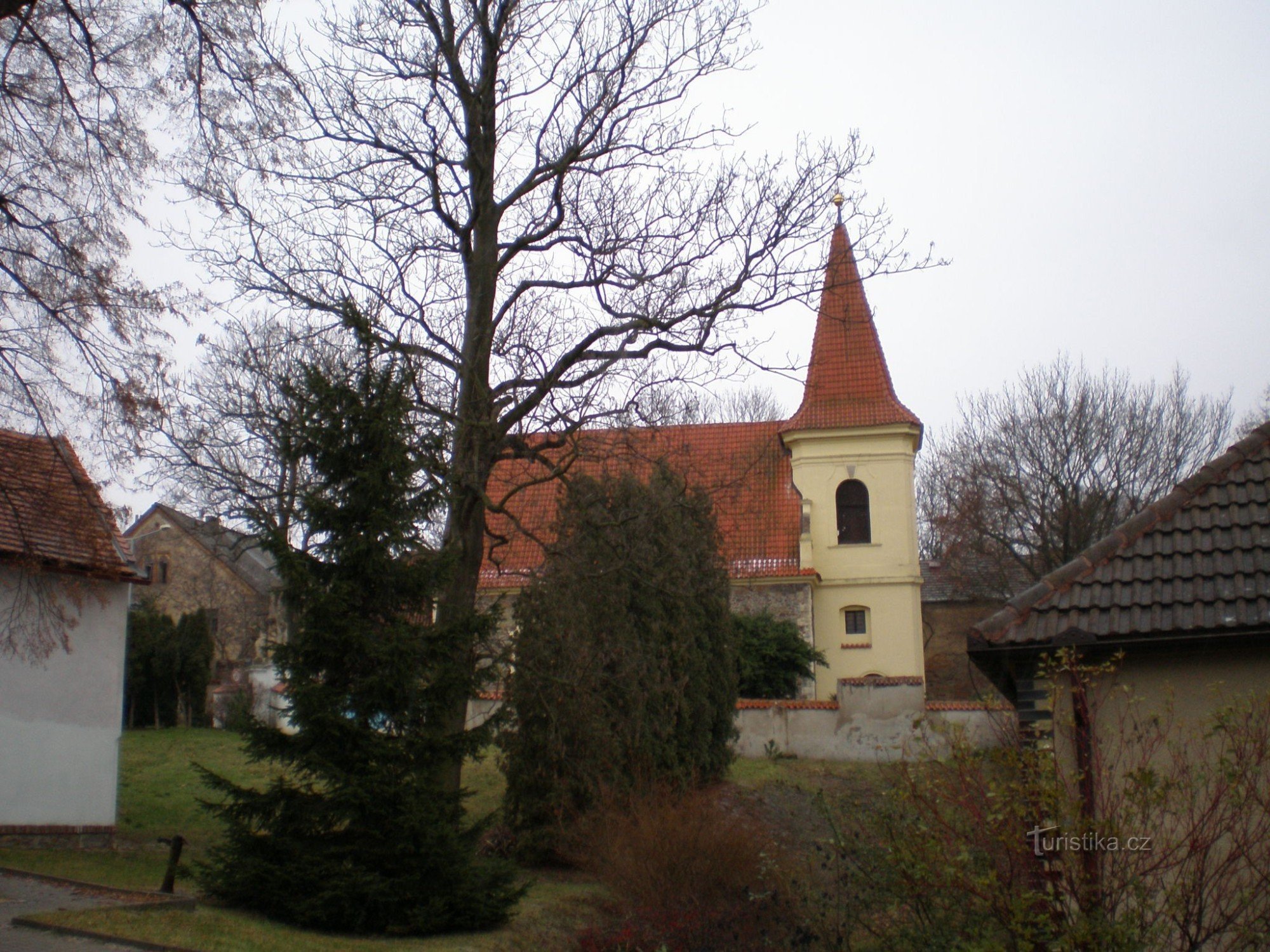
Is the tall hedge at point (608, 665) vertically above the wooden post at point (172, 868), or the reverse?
the tall hedge at point (608, 665)

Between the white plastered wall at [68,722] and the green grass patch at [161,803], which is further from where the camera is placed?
the white plastered wall at [68,722]

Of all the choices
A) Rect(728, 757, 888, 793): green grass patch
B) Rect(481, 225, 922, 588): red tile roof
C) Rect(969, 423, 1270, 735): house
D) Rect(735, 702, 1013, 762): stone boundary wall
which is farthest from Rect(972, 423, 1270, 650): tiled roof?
Rect(481, 225, 922, 588): red tile roof

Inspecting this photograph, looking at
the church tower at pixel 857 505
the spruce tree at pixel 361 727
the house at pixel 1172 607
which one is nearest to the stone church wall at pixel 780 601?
the church tower at pixel 857 505

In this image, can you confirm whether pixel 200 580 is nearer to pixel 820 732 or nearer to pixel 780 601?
pixel 780 601

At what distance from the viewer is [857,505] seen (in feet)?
104

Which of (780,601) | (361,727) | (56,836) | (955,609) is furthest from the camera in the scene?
(955,609)

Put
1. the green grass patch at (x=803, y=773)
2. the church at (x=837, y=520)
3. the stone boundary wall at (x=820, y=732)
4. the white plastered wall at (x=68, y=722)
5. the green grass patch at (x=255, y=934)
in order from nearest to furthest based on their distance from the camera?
1. the green grass patch at (x=255, y=934)
2. the white plastered wall at (x=68, y=722)
3. the green grass patch at (x=803, y=773)
4. the stone boundary wall at (x=820, y=732)
5. the church at (x=837, y=520)

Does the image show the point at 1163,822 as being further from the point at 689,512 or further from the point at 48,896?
the point at 689,512

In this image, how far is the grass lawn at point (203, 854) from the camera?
29.8 ft

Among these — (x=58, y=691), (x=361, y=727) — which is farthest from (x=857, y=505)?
(x=361, y=727)

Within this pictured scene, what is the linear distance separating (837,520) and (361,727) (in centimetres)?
2294

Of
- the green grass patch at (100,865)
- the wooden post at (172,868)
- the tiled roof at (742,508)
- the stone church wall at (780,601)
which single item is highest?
the tiled roof at (742,508)

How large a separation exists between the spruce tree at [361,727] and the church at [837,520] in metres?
18.0

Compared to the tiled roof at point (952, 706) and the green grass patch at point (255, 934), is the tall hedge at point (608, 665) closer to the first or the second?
the green grass patch at point (255, 934)
